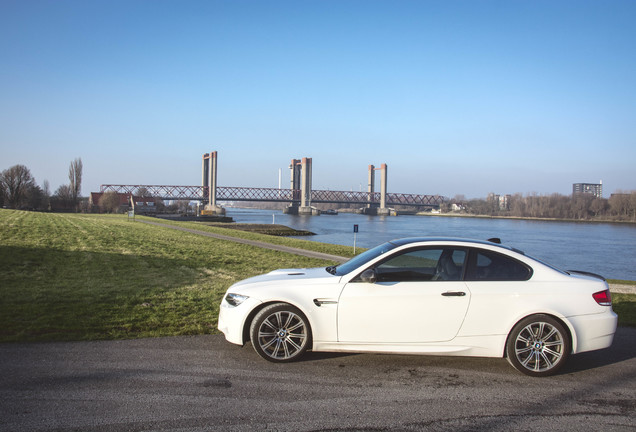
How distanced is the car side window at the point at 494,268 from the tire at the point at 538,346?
485mm

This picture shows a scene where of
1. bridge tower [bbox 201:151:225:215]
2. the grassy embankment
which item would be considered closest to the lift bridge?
bridge tower [bbox 201:151:225:215]

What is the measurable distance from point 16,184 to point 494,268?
107 metres

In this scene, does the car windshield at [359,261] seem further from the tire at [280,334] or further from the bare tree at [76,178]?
the bare tree at [76,178]

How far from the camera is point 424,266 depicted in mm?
5438

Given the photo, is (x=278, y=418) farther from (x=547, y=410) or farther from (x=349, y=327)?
(x=547, y=410)

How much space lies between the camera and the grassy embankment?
6.29m

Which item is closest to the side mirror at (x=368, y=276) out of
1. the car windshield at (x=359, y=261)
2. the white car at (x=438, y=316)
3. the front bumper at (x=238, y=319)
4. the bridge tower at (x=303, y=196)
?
the white car at (x=438, y=316)

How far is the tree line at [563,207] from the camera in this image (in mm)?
119812

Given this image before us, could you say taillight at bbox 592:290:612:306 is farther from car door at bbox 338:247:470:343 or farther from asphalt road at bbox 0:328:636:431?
car door at bbox 338:247:470:343

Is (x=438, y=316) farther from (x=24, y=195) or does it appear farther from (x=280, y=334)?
(x=24, y=195)

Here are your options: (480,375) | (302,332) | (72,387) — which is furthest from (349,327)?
(72,387)

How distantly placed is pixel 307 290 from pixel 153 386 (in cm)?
181

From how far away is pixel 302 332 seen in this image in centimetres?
512

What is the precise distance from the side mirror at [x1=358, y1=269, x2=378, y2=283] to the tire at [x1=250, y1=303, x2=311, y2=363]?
77cm
